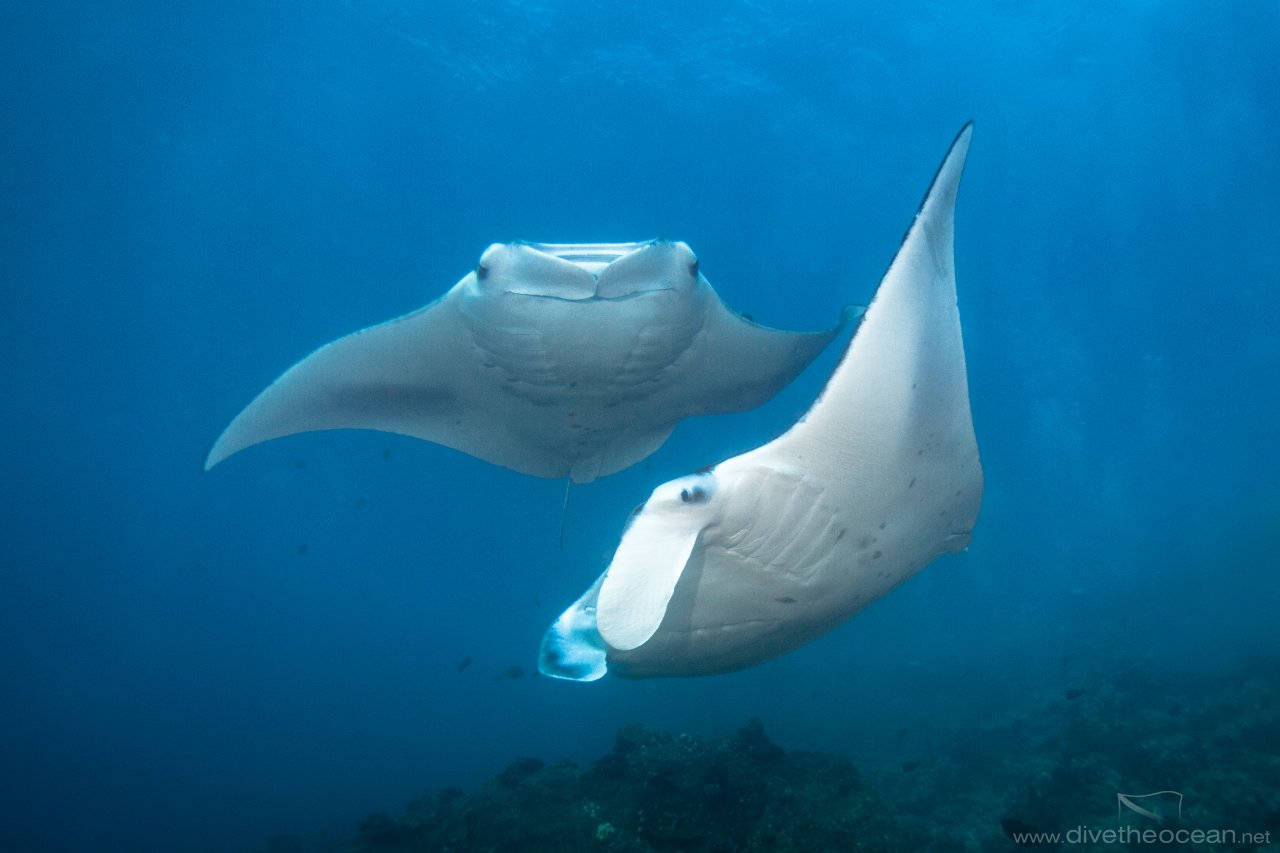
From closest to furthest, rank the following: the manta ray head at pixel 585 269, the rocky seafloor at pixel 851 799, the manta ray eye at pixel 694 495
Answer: the manta ray eye at pixel 694 495 < the manta ray head at pixel 585 269 < the rocky seafloor at pixel 851 799

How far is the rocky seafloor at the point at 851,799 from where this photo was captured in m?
4.57

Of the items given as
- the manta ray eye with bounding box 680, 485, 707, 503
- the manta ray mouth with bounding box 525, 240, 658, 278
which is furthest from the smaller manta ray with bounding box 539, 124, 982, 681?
the manta ray mouth with bounding box 525, 240, 658, 278

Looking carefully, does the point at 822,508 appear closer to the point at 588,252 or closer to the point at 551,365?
the point at 588,252

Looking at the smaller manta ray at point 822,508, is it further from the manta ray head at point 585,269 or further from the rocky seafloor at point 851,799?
the rocky seafloor at point 851,799

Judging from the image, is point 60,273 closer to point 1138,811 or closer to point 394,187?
point 394,187

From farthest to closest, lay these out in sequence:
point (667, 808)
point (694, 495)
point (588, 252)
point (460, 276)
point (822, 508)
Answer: point (460, 276)
point (667, 808)
point (588, 252)
point (822, 508)
point (694, 495)

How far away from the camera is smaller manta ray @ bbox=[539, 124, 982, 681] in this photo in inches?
72.7

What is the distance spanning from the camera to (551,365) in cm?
392

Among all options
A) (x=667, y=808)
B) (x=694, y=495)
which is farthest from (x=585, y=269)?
(x=667, y=808)

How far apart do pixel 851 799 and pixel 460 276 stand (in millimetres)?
21835

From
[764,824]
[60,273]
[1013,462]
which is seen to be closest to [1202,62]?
[1013,462]

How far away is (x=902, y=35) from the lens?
63.7 ft

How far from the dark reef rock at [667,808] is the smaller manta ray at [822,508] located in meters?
2.43

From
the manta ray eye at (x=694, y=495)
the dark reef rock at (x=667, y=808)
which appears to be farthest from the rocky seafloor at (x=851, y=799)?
the manta ray eye at (x=694, y=495)
